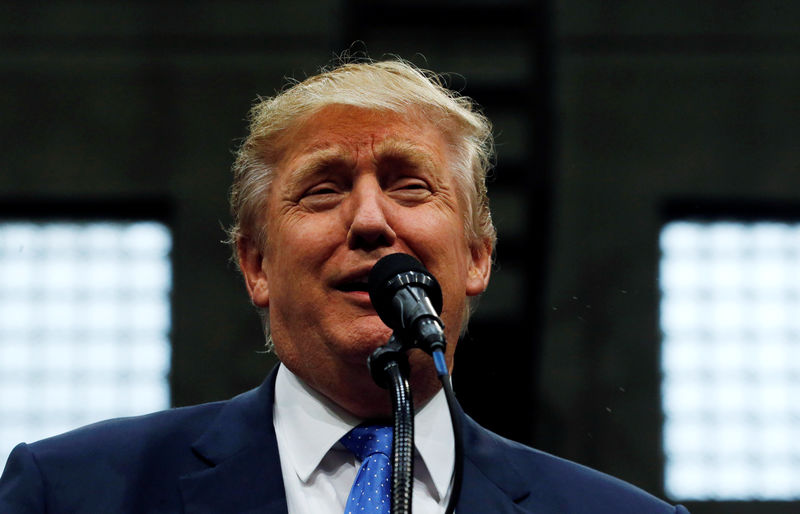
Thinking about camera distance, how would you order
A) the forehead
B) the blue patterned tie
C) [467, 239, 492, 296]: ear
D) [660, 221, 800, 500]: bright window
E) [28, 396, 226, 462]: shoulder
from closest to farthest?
the blue patterned tie
[28, 396, 226, 462]: shoulder
the forehead
[467, 239, 492, 296]: ear
[660, 221, 800, 500]: bright window

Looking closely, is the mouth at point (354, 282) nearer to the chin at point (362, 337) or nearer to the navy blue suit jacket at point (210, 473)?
the chin at point (362, 337)

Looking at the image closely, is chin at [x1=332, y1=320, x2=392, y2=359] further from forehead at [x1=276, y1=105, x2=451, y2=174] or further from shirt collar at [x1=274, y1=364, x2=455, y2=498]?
forehead at [x1=276, y1=105, x2=451, y2=174]

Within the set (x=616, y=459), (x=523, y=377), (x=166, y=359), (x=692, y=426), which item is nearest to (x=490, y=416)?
(x=523, y=377)

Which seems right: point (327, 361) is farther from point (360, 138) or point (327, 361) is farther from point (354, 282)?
point (360, 138)

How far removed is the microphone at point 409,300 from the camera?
123 centimetres

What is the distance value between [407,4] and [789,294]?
1338 millimetres

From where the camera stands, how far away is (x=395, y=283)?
132 cm

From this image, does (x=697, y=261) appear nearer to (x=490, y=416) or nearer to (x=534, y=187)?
(x=534, y=187)

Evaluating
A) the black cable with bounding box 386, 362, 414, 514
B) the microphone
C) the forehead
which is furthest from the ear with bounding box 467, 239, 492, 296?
the black cable with bounding box 386, 362, 414, 514

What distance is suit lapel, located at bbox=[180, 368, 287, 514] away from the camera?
1598mm

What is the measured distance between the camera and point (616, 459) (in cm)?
279

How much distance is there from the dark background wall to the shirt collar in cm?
105

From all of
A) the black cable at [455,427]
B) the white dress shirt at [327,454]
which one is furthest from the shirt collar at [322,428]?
the black cable at [455,427]

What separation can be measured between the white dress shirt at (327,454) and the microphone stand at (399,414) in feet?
1.18
